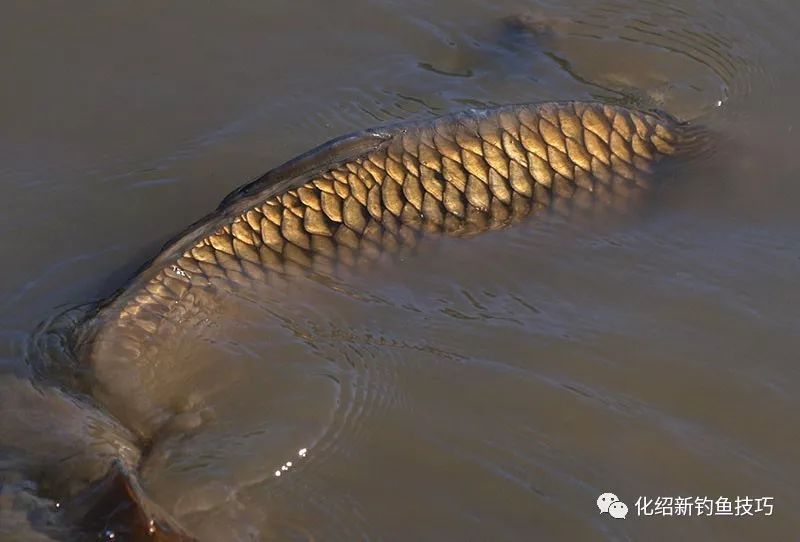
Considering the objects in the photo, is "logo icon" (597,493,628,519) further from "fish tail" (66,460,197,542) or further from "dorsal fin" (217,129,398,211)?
"dorsal fin" (217,129,398,211)

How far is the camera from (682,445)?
357 centimetres

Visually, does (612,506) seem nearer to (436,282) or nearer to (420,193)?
(436,282)

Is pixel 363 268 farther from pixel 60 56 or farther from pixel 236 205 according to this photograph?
pixel 60 56

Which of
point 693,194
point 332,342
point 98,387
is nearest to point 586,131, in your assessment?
point 693,194

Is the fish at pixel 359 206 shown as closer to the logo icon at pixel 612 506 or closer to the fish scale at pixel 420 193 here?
the fish scale at pixel 420 193

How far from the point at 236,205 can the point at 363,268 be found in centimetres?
49

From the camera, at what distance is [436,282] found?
412 cm

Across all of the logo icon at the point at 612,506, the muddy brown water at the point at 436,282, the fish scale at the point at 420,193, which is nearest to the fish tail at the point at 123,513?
the muddy brown water at the point at 436,282

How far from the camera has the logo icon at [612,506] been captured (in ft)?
10.9

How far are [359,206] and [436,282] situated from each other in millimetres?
387

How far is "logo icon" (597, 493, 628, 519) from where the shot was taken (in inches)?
131

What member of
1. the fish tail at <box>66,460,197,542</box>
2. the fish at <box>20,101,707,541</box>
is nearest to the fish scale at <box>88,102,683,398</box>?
the fish at <box>20,101,707,541</box>

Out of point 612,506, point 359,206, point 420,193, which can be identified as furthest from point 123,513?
point 420,193

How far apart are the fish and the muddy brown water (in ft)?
0.31
